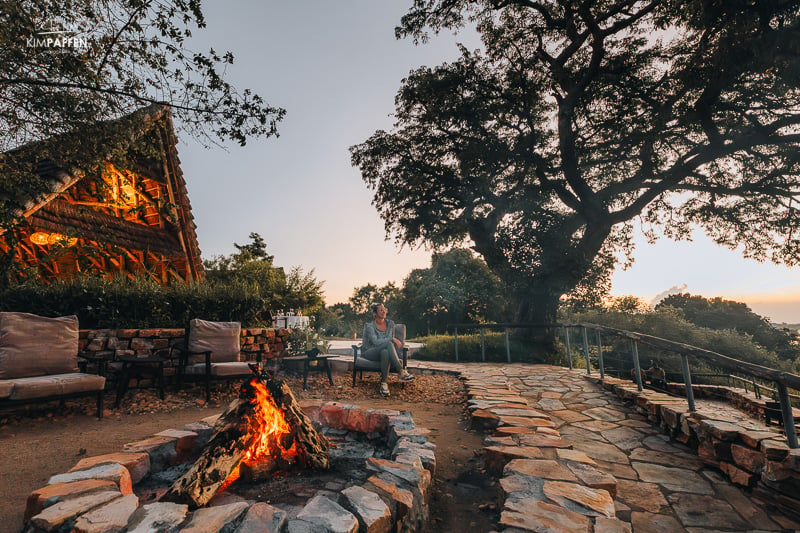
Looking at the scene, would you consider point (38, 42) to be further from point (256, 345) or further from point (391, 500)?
point (391, 500)

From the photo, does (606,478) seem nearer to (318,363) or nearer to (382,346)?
(382,346)

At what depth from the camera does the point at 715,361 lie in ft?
8.90

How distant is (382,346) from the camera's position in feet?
16.9

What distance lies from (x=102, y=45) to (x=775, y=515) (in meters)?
7.63

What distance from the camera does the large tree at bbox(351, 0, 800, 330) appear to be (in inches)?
290

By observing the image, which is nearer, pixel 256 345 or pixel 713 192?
pixel 256 345

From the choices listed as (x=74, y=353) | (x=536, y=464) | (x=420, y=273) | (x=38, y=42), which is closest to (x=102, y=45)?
(x=38, y=42)

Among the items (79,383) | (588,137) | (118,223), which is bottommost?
(79,383)

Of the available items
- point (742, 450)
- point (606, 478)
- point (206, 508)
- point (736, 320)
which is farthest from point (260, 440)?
point (736, 320)

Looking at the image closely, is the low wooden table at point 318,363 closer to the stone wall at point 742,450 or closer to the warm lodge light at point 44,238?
the stone wall at point 742,450

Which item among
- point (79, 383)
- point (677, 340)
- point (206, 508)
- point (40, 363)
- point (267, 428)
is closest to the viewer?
point (206, 508)

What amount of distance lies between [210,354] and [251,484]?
3115 mm

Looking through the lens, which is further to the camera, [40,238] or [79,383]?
[40,238]

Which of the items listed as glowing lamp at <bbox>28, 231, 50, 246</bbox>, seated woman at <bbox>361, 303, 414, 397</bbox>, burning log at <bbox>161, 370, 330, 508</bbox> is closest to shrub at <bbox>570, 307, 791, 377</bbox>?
seated woman at <bbox>361, 303, 414, 397</bbox>
